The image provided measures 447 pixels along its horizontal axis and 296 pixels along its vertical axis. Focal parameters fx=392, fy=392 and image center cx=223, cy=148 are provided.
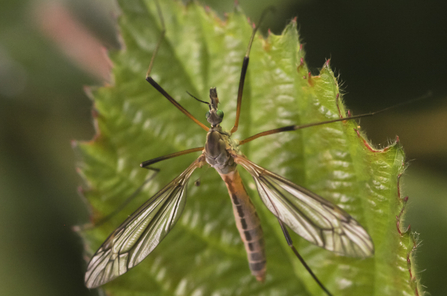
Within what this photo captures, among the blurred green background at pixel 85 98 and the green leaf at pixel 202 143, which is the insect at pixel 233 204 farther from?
the blurred green background at pixel 85 98

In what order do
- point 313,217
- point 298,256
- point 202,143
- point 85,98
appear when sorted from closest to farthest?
point 313,217 < point 298,256 < point 202,143 < point 85,98

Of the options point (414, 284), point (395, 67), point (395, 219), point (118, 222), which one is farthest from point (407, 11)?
point (118, 222)

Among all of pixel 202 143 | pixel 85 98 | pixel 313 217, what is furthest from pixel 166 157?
pixel 85 98

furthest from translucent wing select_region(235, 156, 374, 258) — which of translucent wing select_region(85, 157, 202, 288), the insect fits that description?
translucent wing select_region(85, 157, 202, 288)

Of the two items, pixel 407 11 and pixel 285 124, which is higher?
pixel 407 11

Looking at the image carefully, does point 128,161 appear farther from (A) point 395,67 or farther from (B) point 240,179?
(A) point 395,67

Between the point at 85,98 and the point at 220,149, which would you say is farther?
the point at 85,98

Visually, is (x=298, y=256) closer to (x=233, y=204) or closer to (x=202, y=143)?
(x=233, y=204)

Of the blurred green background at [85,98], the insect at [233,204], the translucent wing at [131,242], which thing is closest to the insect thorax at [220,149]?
the insect at [233,204]
